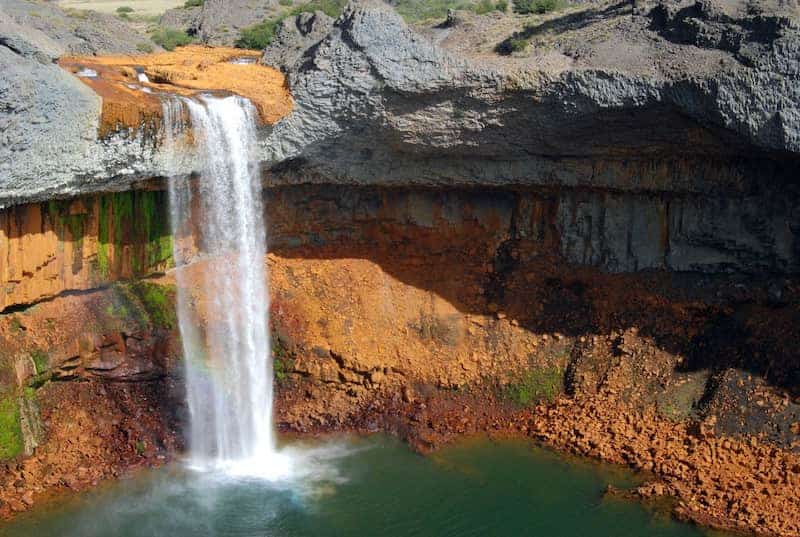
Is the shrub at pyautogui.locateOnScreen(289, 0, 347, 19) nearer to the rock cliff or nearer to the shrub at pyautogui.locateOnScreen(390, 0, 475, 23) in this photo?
the shrub at pyautogui.locateOnScreen(390, 0, 475, 23)

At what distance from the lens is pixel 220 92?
62.8 ft

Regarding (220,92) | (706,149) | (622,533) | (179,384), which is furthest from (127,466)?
(706,149)

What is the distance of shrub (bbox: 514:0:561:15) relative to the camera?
2628 centimetres

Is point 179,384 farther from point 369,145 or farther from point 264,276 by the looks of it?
point 369,145

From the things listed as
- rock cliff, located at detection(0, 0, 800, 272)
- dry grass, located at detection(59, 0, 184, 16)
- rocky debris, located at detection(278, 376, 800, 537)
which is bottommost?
rocky debris, located at detection(278, 376, 800, 537)

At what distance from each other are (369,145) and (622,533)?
9798 mm

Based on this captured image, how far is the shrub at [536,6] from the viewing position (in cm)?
2628

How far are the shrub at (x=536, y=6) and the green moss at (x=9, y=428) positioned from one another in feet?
59.8

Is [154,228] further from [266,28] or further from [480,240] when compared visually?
[266,28]

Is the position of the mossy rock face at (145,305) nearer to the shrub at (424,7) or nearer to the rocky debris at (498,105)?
the rocky debris at (498,105)

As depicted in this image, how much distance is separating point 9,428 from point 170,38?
17.3m

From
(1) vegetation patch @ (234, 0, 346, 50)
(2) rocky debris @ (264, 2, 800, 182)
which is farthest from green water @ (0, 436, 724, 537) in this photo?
(1) vegetation patch @ (234, 0, 346, 50)

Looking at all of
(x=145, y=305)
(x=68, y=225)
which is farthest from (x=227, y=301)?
(x=68, y=225)

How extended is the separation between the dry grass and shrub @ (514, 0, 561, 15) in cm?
2309
